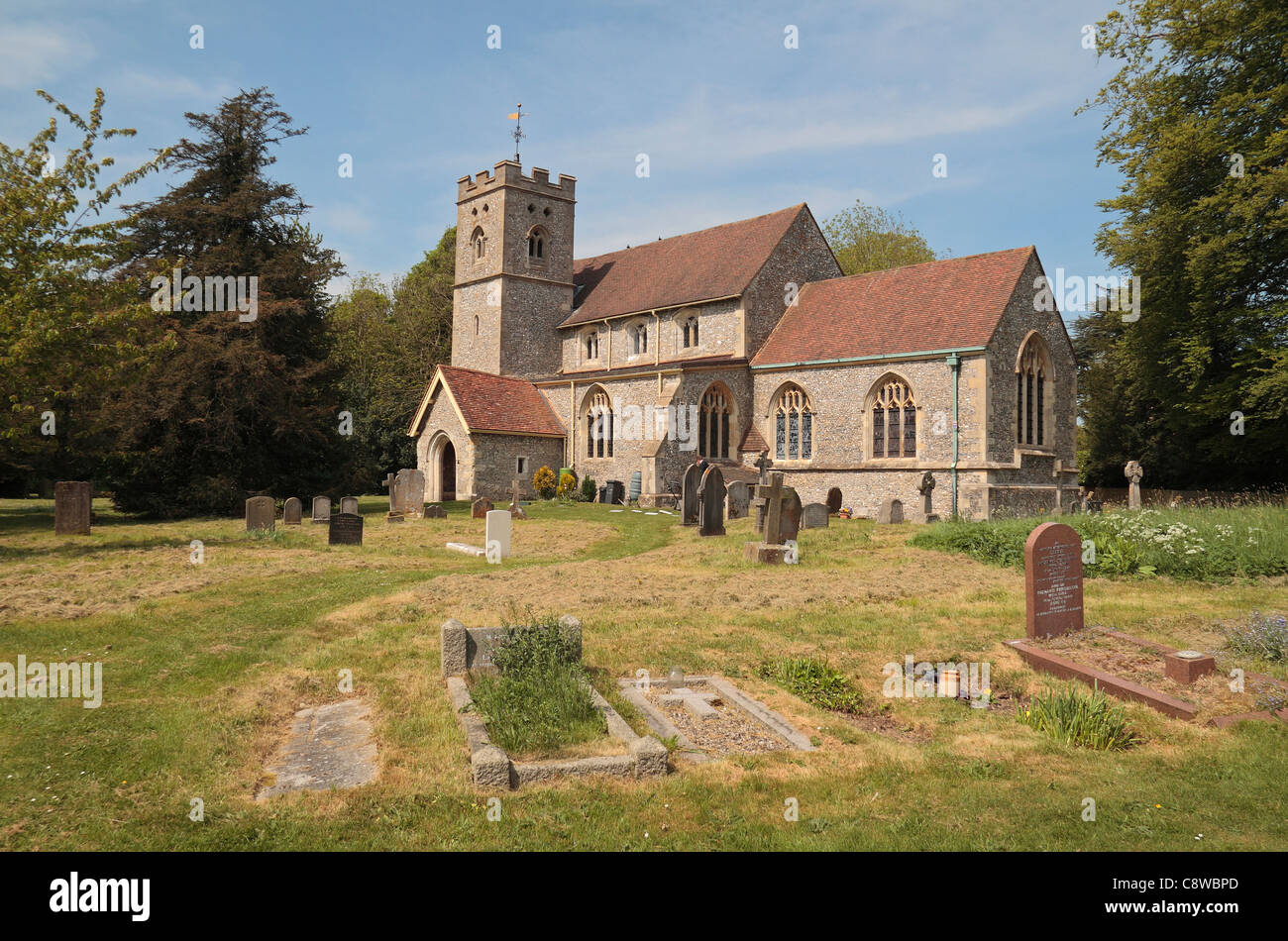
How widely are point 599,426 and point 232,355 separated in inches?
540

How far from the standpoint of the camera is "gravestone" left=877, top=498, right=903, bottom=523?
74.9 feet

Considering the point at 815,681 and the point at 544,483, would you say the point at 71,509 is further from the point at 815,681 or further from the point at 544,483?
the point at 815,681

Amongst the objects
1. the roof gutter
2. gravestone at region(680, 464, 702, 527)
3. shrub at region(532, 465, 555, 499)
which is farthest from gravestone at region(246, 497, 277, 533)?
the roof gutter

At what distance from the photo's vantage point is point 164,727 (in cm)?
648

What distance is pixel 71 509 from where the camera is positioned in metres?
18.8

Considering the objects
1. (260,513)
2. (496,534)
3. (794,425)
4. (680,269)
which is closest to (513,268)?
(680,269)

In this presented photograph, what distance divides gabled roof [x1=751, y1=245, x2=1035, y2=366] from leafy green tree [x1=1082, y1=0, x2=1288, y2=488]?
15.1 ft

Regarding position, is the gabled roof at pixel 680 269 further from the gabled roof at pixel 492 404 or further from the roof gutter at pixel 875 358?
the gabled roof at pixel 492 404

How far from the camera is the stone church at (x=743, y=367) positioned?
24.7 meters

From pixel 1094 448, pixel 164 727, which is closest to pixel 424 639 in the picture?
pixel 164 727

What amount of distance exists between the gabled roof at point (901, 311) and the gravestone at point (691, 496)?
28.0ft

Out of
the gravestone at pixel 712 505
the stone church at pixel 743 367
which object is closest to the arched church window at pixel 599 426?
the stone church at pixel 743 367
